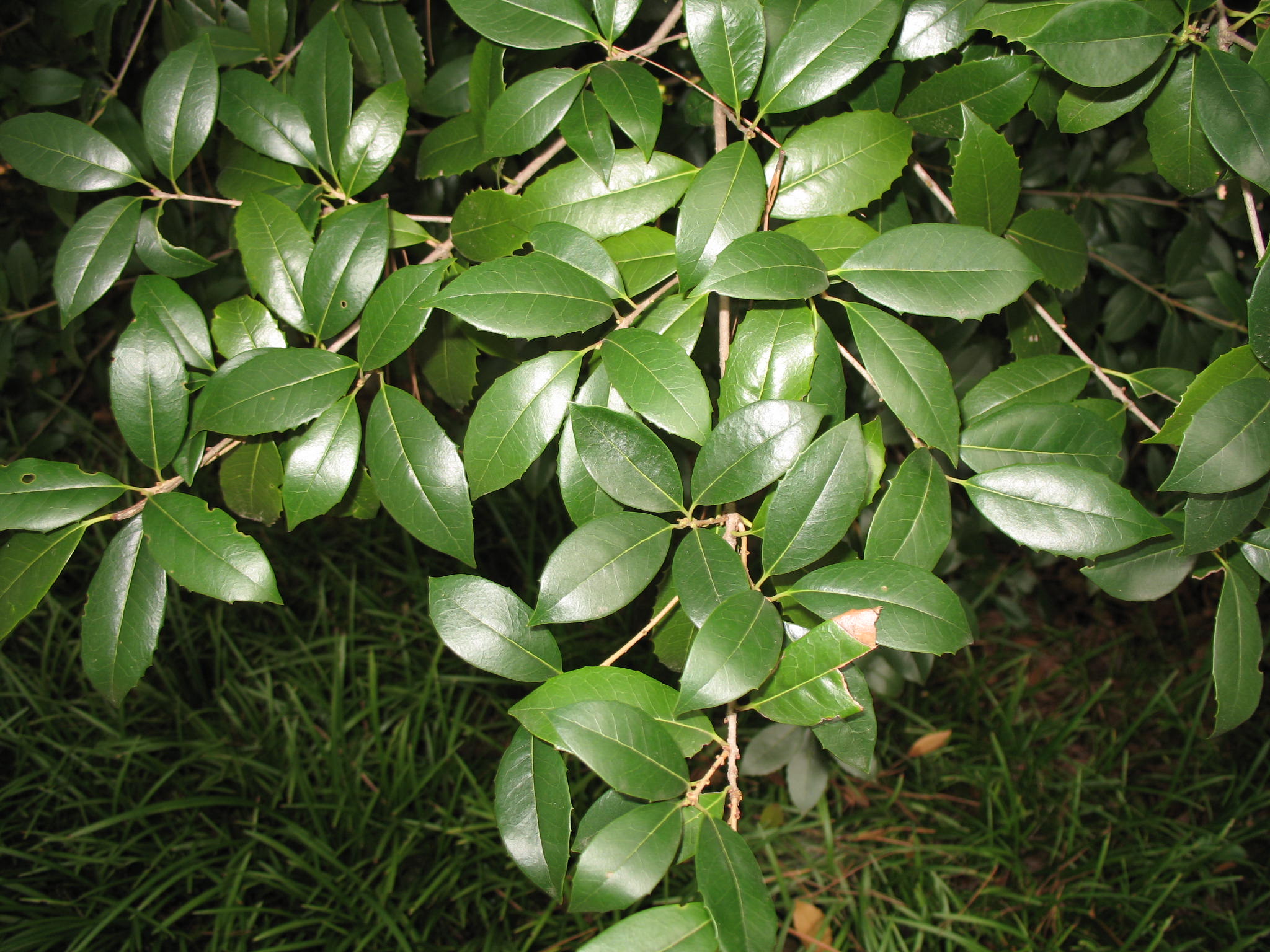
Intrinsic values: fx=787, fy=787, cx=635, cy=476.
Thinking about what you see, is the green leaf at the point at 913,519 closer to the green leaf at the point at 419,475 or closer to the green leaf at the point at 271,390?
the green leaf at the point at 419,475

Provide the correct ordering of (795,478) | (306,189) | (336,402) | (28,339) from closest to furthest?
(795,478), (336,402), (306,189), (28,339)

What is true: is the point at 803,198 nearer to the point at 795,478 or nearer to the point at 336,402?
the point at 795,478

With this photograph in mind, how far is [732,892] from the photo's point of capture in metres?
0.50

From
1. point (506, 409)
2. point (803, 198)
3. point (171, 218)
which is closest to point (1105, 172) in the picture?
point (803, 198)

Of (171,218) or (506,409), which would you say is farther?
(171,218)

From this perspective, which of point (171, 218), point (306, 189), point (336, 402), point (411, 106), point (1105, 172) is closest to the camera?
point (336, 402)

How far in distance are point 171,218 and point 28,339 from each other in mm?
664

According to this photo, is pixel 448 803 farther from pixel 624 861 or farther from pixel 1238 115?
pixel 1238 115

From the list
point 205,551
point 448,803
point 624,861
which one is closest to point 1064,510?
point 624,861

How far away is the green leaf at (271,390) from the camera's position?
614mm

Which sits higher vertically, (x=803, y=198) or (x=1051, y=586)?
(x=803, y=198)

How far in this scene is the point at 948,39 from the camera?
678 mm

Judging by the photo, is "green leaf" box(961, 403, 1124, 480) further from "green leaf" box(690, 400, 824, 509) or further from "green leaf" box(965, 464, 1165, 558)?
"green leaf" box(690, 400, 824, 509)

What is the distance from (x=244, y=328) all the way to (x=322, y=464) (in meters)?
0.19
